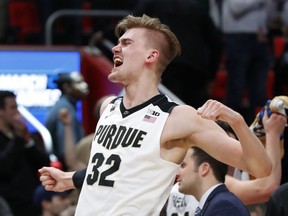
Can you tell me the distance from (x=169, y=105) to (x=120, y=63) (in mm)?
369

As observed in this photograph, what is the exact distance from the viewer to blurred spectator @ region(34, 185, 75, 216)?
850cm

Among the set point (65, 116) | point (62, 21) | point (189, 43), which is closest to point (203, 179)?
point (65, 116)

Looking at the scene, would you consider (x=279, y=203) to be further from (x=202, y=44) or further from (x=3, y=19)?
(x=3, y=19)

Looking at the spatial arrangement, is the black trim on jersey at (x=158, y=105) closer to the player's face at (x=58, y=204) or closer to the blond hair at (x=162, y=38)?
the blond hair at (x=162, y=38)

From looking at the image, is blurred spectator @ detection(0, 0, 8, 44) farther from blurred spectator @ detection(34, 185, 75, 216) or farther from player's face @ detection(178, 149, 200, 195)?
player's face @ detection(178, 149, 200, 195)

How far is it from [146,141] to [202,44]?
18.0 ft

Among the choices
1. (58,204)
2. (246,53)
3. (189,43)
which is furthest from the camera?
(246,53)

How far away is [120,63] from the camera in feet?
17.1

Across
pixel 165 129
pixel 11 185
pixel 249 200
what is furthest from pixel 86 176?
pixel 11 185

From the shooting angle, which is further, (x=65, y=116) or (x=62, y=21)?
(x=62, y=21)

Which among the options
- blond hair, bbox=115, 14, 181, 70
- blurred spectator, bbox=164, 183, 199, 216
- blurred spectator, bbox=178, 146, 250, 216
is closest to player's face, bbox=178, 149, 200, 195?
blurred spectator, bbox=178, 146, 250, 216

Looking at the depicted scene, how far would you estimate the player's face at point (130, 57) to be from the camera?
517 cm

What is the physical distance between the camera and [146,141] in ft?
16.3

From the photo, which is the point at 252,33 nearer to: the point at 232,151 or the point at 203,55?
the point at 203,55
